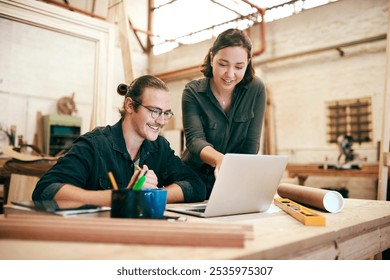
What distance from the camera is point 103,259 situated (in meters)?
0.54

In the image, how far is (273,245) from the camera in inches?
24.7

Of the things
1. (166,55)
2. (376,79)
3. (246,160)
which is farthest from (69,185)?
(166,55)

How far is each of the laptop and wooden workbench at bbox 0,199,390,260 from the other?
0.04 m

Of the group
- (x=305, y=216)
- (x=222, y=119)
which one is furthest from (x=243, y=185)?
(x=222, y=119)

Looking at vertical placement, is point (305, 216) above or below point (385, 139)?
below

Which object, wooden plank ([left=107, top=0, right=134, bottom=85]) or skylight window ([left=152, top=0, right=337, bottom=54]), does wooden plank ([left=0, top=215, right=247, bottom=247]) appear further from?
skylight window ([left=152, top=0, right=337, bottom=54])

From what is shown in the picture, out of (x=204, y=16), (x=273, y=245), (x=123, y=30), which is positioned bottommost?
(x=273, y=245)

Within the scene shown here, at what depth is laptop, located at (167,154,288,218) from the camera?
94 cm

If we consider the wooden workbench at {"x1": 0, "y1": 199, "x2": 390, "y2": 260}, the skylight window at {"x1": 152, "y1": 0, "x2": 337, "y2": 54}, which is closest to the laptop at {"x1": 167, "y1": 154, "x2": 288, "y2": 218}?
the wooden workbench at {"x1": 0, "y1": 199, "x2": 390, "y2": 260}

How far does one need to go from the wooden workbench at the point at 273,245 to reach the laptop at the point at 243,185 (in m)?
0.04

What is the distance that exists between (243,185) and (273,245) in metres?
0.40

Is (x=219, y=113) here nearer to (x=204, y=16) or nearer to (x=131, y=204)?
(x=131, y=204)
